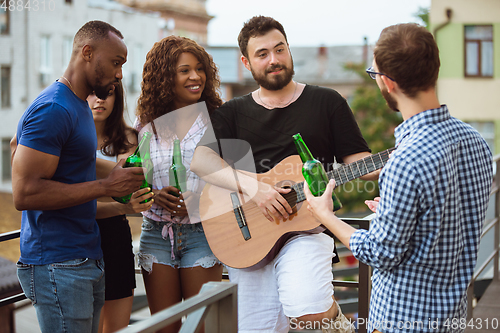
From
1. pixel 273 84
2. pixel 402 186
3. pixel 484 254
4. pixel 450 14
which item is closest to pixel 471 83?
pixel 450 14

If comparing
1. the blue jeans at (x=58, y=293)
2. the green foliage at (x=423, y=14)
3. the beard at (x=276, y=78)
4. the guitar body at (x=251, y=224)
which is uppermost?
the green foliage at (x=423, y=14)

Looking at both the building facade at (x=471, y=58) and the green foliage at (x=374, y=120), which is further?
the green foliage at (x=374, y=120)

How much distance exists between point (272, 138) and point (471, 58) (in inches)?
487

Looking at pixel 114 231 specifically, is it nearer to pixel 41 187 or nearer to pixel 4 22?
pixel 41 187

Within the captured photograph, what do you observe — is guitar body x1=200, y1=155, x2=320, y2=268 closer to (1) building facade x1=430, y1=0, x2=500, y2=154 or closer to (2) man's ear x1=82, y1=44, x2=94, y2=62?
(2) man's ear x1=82, y1=44, x2=94, y2=62

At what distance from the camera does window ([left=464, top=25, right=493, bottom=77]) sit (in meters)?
12.2

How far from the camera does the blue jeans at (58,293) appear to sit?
5.39 feet

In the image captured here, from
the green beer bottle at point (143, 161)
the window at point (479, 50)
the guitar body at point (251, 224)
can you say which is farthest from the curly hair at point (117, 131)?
the window at point (479, 50)

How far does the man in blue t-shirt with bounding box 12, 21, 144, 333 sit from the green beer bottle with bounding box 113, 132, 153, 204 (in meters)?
0.16

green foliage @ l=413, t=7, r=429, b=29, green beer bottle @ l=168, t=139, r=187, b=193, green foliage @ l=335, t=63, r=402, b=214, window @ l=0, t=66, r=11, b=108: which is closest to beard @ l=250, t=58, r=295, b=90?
green beer bottle @ l=168, t=139, r=187, b=193

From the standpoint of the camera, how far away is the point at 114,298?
2.15 m

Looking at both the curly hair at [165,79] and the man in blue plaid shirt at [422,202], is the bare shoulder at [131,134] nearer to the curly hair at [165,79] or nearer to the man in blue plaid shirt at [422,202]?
the curly hair at [165,79]

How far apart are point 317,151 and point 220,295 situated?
1.01 m

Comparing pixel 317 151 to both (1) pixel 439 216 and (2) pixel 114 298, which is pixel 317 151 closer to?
(1) pixel 439 216
